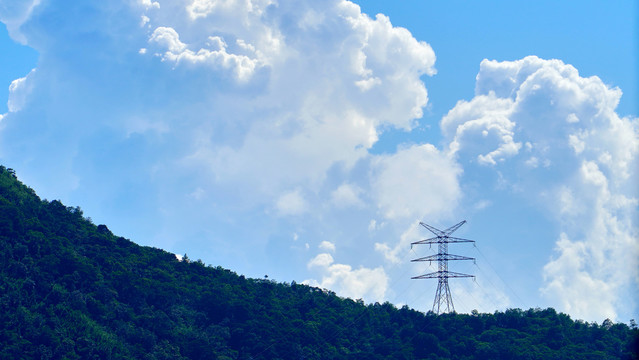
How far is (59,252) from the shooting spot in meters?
134

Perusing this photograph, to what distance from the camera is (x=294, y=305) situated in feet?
501

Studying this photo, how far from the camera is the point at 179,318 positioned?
13425cm

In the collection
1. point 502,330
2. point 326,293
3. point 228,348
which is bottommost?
point 228,348

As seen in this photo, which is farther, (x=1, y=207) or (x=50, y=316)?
(x=1, y=207)

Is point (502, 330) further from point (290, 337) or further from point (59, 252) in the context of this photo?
point (59, 252)

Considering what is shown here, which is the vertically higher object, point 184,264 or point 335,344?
point 184,264

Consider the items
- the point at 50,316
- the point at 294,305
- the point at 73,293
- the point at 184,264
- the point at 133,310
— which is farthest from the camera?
the point at 184,264

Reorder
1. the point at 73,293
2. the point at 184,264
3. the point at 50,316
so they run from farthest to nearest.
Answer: the point at 184,264
the point at 73,293
the point at 50,316

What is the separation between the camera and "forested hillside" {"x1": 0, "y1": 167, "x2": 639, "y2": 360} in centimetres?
11556

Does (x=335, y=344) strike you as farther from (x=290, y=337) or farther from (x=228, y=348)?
(x=228, y=348)

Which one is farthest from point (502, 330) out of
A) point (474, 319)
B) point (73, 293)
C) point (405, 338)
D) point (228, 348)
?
point (73, 293)

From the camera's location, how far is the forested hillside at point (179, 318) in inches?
4550

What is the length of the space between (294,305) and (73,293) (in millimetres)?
48379

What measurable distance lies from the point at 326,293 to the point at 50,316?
225 ft
